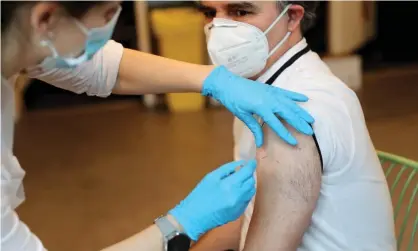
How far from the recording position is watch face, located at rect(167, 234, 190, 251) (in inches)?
46.8

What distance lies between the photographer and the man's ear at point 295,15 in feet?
4.82

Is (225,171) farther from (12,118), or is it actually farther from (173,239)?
(12,118)

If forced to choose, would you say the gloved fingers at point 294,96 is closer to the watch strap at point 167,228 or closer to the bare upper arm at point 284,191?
the bare upper arm at point 284,191

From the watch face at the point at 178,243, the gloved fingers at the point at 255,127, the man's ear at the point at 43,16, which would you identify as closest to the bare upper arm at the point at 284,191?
the gloved fingers at the point at 255,127

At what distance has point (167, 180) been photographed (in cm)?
329

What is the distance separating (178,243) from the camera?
1192 millimetres

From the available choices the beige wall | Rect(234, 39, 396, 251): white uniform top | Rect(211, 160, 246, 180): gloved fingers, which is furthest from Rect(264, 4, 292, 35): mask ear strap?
the beige wall

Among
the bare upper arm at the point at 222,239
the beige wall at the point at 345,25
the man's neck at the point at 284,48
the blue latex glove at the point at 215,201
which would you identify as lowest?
the beige wall at the point at 345,25

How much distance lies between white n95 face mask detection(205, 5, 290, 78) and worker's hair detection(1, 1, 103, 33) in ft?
1.56

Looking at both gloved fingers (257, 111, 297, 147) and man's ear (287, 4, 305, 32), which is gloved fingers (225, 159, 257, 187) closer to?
gloved fingers (257, 111, 297, 147)

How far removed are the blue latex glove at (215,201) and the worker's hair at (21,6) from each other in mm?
401

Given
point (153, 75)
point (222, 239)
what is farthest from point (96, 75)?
point (222, 239)

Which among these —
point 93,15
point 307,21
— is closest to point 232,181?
point 93,15

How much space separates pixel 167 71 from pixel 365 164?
0.53 metres
